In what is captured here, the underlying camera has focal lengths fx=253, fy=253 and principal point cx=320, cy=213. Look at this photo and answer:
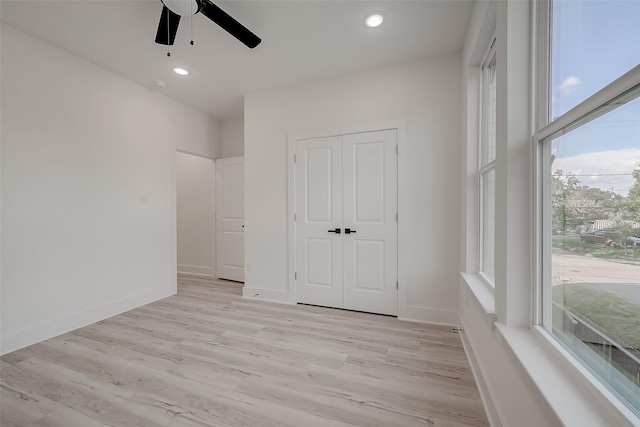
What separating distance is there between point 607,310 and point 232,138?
15.4 ft

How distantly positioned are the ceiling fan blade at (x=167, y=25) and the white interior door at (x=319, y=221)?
1614 millimetres

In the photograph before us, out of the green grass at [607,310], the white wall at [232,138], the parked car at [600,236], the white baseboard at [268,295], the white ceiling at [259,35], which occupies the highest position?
the white ceiling at [259,35]

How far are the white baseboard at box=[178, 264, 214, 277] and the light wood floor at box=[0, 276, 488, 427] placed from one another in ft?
6.01

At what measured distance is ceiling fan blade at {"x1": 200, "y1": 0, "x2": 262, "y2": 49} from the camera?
1.71 meters

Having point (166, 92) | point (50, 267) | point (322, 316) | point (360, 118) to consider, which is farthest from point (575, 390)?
point (166, 92)

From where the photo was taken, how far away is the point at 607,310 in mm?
790

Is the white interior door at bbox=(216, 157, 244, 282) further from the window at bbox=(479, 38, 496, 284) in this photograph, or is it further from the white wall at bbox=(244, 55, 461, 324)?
the window at bbox=(479, 38, 496, 284)

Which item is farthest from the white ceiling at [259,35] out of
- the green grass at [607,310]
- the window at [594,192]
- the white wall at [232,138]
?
the green grass at [607,310]

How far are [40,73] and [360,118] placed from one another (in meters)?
3.15

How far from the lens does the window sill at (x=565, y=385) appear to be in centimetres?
69

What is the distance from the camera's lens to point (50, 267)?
242 centimetres

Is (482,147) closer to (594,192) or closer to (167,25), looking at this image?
(594,192)

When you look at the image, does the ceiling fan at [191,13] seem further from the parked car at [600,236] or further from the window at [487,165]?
the parked car at [600,236]

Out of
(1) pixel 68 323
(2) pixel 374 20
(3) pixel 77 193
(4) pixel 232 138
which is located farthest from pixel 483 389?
(4) pixel 232 138
